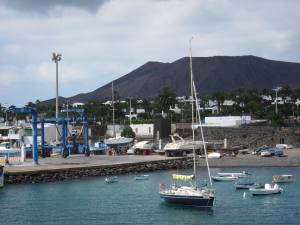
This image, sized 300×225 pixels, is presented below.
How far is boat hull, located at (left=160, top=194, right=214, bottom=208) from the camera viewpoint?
44.0 meters

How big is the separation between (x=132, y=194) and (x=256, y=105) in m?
138

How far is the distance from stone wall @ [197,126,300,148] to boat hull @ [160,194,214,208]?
74.7 metres

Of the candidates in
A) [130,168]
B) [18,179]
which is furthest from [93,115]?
[18,179]

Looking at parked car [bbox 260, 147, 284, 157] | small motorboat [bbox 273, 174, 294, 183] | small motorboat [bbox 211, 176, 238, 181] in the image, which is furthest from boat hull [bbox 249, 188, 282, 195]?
parked car [bbox 260, 147, 284, 157]

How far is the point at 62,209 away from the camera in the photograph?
45.8 meters

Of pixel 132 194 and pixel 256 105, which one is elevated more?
pixel 256 105

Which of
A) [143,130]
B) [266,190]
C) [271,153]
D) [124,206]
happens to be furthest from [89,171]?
[143,130]

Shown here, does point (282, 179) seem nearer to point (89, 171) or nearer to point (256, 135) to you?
point (89, 171)

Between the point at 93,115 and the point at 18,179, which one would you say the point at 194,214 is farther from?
the point at 93,115

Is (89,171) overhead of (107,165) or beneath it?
beneath

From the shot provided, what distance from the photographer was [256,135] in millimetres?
123000

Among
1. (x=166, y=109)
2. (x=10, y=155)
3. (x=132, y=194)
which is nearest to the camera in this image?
(x=132, y=194)

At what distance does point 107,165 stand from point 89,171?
12.0 feet

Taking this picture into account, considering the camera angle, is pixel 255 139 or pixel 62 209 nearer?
pixel 62 209
